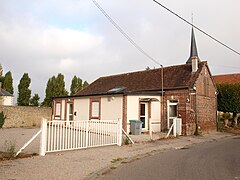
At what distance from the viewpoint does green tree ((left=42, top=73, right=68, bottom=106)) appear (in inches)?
1635

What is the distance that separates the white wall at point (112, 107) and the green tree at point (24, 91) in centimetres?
2371

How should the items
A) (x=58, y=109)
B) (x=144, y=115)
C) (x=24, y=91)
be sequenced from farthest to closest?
(x=24, y=91) → (x=58, y=109) → (x=144, y=115)

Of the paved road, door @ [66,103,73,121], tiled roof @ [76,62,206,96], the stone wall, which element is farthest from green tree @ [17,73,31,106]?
the paved road

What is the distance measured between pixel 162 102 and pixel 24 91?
1047 inches

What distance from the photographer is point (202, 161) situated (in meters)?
9.42

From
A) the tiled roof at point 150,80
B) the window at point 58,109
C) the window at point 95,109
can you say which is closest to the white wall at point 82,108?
the window at point 95,109

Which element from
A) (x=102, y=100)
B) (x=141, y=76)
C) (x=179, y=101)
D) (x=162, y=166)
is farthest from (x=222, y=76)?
(x=162, y=166)

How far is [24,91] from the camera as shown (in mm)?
40625

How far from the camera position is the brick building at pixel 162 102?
19.6 metres

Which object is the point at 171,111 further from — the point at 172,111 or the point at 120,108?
the point at 120,108

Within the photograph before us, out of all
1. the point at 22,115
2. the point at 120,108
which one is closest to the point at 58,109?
the point at 22,115

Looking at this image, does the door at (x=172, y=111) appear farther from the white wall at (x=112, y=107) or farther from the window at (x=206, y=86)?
the white wall at (x=112, y=107)

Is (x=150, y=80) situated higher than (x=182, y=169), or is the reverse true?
(x=150, y=80)

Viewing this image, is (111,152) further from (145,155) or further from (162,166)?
(162,166)
